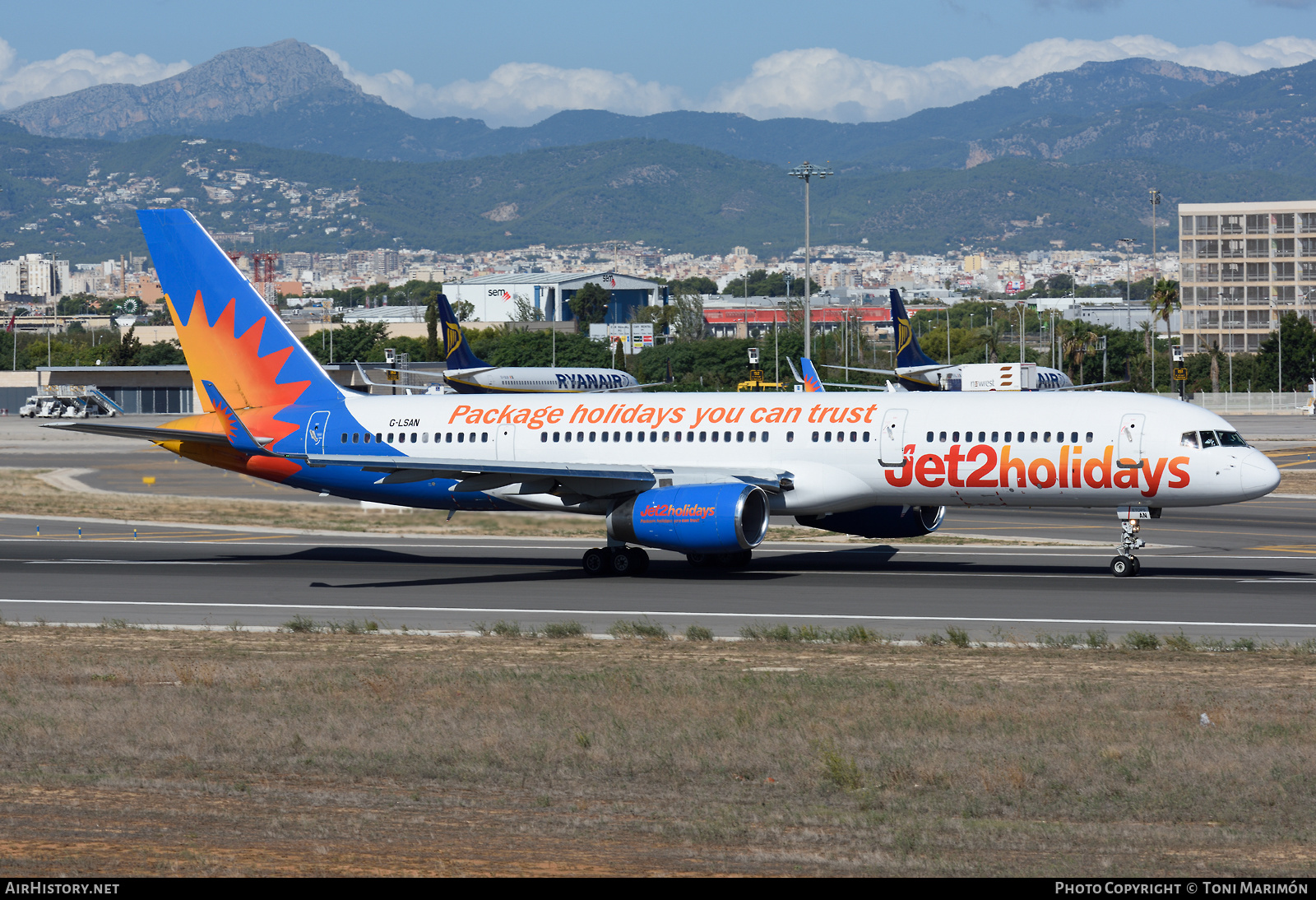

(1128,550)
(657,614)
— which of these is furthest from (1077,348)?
(657,614)

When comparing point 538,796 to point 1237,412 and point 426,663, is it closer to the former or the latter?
point 426,663

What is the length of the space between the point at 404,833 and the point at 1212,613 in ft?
65.1

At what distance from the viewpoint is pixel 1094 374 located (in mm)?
171000

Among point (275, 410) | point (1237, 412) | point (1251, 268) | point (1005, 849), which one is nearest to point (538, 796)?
point (1005, 849)

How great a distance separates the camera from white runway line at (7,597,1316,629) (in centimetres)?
2625

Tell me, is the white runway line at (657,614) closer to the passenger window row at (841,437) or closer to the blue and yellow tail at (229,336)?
the passenger window row at (841,437)

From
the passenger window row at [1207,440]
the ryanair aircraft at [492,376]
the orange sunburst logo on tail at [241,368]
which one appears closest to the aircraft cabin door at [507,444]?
the orange sunburst logo on tail at [241,368]

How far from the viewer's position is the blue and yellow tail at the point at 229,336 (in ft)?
126

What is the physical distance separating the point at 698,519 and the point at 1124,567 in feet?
32.7

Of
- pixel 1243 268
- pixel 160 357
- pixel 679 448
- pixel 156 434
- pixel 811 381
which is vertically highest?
pixel 1243 268

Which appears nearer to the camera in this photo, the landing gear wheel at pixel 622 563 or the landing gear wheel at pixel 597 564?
the landing gear wheel at pixel 622 563

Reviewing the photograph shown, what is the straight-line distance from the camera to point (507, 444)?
37.2 m

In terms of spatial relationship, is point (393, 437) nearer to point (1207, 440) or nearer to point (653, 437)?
point (653, 437)

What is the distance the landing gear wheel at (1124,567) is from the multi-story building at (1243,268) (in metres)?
162
